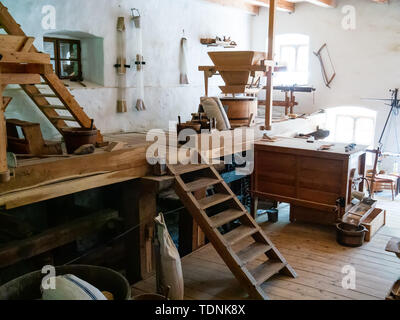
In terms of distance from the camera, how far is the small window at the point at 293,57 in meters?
11.1

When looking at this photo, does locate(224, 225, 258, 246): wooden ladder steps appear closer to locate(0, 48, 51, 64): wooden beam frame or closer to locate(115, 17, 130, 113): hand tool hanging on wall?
locate(0, 48, 51, 64): wooden beam frame

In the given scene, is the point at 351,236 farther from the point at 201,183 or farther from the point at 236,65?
the point at 236,65

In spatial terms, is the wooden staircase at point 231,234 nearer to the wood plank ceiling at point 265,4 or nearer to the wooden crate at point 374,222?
the wooden crate at point 374,222

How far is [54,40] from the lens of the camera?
6855 millimetres

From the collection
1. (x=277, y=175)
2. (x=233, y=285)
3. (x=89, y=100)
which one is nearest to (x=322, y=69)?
(x=277, y=175)

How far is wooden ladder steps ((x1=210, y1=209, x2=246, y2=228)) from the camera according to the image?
4898mm

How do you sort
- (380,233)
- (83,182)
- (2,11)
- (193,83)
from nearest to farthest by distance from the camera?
(83,182)
(2,11)
(380,233)
(193,83)

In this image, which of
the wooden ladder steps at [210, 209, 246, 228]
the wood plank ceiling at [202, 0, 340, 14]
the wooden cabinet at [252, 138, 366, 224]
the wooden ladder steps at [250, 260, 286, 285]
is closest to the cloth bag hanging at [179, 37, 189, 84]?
the wood plank ceiling at [202, 0, 340, 14]

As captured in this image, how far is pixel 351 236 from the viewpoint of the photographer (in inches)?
244

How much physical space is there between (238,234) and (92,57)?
417 cm

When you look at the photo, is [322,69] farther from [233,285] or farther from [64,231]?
[64,231]

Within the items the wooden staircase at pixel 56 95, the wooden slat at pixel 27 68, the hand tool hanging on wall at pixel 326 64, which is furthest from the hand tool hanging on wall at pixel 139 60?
the hand tool hanging on wall at pixel 326 64
